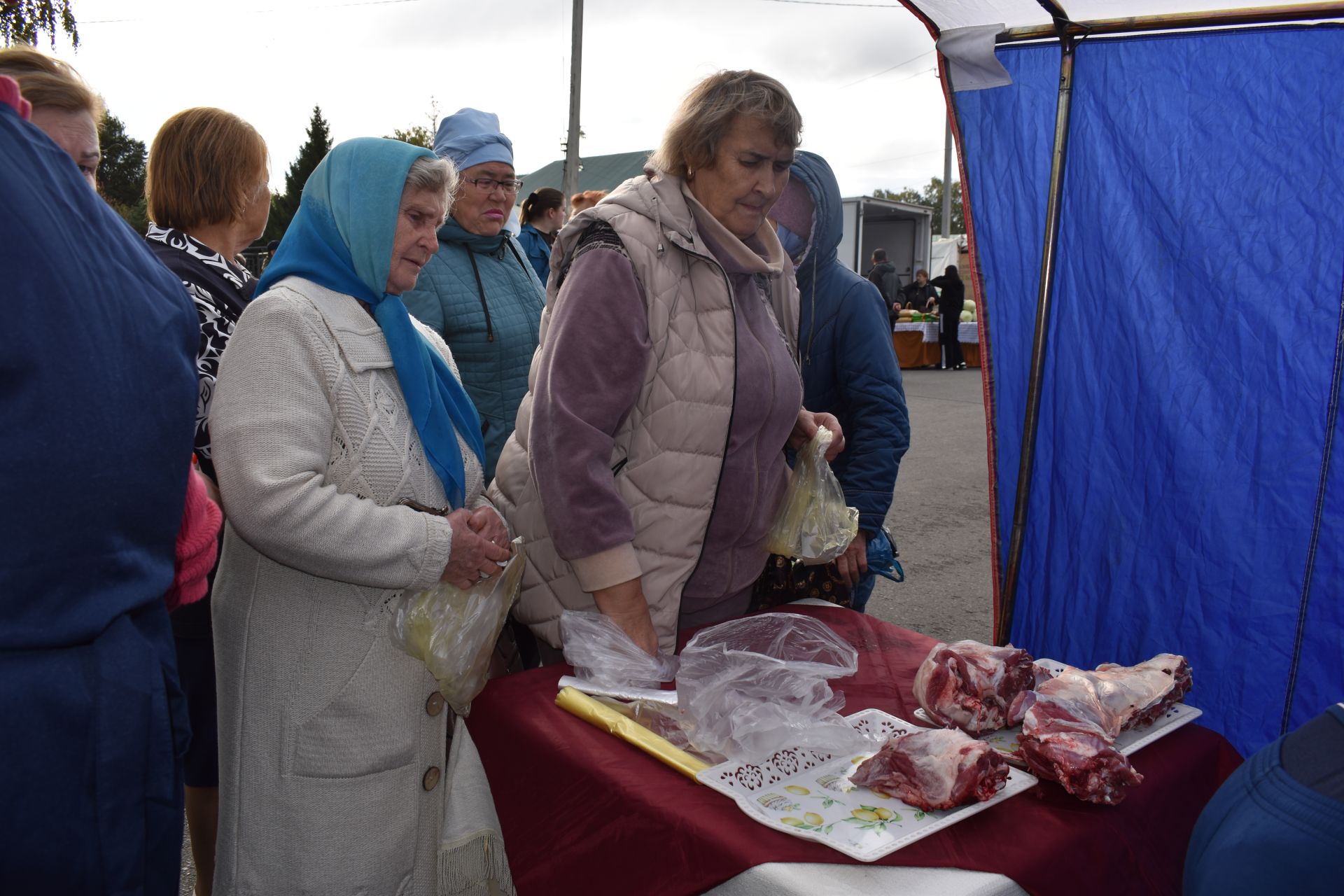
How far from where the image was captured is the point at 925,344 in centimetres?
1661

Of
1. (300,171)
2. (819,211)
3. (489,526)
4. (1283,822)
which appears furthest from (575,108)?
(300,171)

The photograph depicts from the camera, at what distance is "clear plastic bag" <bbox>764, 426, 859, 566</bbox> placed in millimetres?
2035

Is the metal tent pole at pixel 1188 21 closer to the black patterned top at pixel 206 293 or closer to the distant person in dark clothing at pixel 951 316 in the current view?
the black patterned top at pixel 206 293

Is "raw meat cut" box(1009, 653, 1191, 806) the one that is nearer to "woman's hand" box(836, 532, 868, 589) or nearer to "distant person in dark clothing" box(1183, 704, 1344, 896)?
"distant person in dark clothing" box(1183, 704, 1344, 896)

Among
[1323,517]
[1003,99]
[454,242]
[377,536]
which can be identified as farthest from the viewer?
[454,242]

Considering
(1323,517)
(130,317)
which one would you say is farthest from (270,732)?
(1323,517)

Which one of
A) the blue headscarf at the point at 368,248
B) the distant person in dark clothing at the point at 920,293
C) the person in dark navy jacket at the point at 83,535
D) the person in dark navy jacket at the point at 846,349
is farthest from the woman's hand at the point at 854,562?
the distant person in dark clothing at the point at 920,293

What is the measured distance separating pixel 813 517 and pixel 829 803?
2.73 ft

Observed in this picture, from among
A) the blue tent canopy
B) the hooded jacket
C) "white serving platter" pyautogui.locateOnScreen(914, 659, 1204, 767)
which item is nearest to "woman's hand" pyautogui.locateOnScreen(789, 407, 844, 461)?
the hooded jacket

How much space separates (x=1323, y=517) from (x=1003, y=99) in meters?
1.15

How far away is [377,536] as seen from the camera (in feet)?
5.09

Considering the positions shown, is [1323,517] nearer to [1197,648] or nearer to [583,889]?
[1197,648]

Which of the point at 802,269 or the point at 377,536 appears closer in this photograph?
the point at 377,536

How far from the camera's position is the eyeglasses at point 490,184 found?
3.25 m
